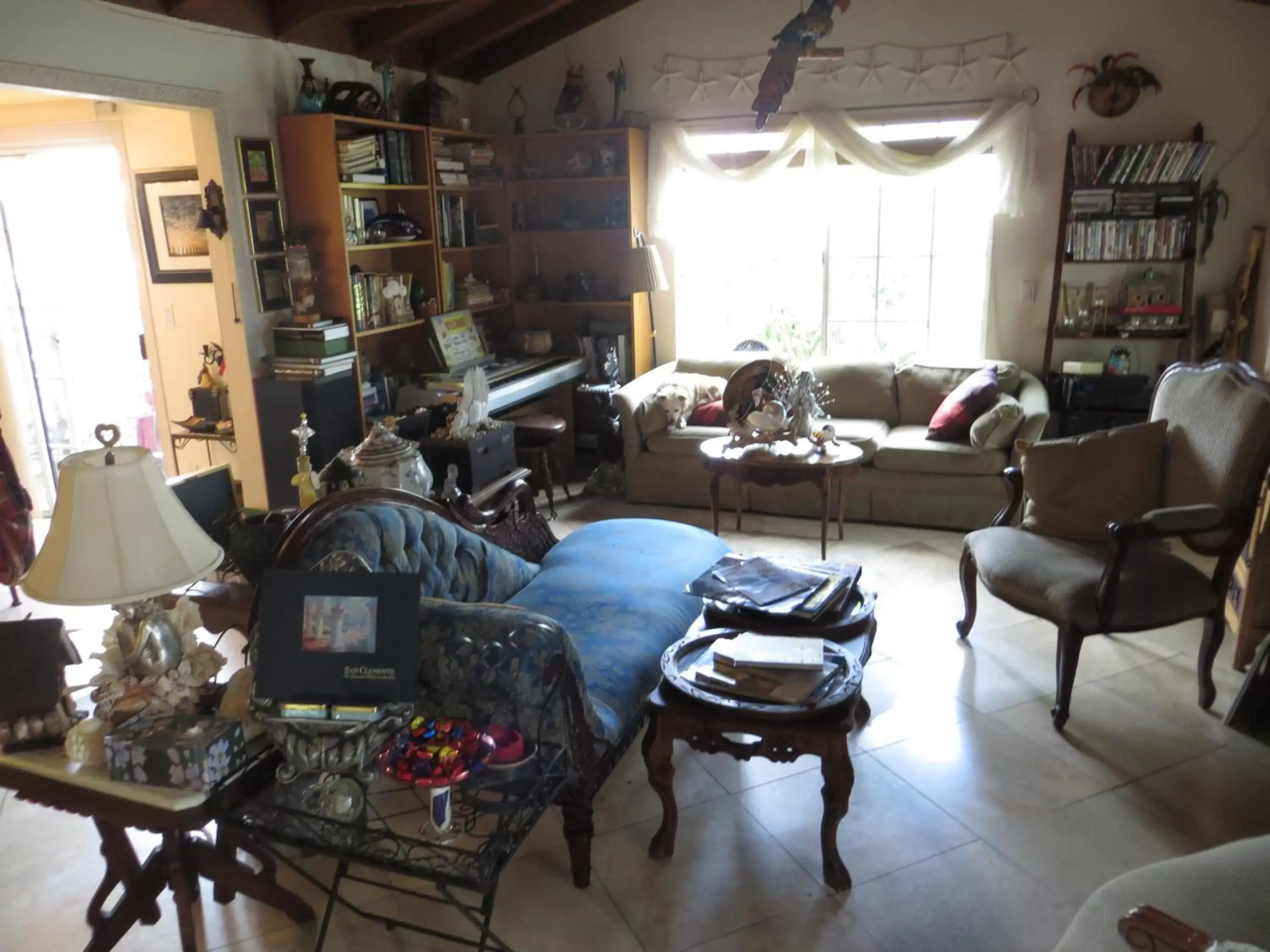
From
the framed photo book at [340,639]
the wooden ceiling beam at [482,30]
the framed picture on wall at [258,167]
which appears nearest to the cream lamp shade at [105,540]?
the framed photo book at [340,639]

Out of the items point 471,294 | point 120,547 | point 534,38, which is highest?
point 534,38

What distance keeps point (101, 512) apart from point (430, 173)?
3.57 metres

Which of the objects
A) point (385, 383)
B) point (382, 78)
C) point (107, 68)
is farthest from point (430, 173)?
point (107, 68)

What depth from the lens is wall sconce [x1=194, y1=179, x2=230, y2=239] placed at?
13.1ft

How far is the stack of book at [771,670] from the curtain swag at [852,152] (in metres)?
3.71

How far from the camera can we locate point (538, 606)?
114 inches

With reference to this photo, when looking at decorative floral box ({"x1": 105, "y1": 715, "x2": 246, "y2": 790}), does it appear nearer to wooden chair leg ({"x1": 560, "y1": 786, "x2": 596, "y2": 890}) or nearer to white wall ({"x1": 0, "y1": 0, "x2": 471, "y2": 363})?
wooden chair leg ({"x1": 560, "y1": 786, "x2": 596, "y2": 890})

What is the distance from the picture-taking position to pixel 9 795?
2729mm

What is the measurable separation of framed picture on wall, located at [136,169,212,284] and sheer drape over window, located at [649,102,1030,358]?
8.49ft

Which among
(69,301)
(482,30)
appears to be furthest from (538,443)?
(69,301)

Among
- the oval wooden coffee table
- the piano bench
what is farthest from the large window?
the oval wooden coffee table

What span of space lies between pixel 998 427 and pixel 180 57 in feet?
13.0

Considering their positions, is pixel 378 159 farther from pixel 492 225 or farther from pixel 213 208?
pixel 492 225

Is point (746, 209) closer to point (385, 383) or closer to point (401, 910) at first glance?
point (385, 383)
